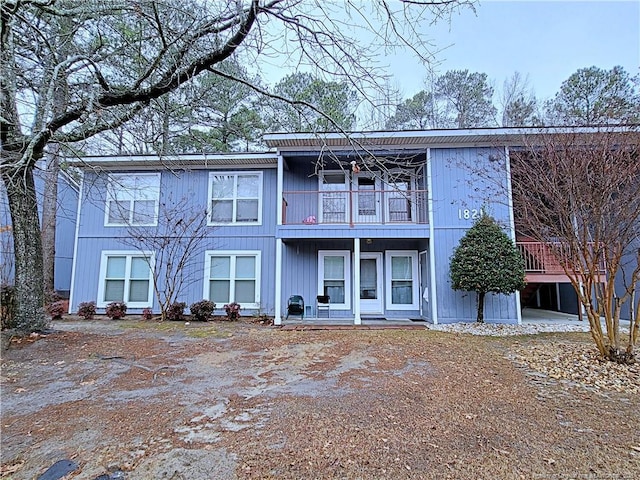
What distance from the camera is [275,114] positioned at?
5.78 m

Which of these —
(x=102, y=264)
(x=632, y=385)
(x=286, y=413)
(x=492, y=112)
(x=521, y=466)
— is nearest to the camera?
(x=521, y=466)

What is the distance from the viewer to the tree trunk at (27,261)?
6512mm

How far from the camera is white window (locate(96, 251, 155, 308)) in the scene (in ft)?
35.4

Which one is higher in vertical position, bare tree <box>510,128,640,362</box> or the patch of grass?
bare tree <box>510,128,640,362</box>

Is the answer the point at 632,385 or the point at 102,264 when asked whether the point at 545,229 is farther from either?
the point at 102,264

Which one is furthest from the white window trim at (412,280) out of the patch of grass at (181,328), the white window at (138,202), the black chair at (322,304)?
the white window at (138,202)

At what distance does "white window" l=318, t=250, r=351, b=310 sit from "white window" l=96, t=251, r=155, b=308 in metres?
5.30

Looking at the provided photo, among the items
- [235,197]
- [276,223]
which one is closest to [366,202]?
[276,223]

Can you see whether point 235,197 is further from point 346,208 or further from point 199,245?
point 346,208

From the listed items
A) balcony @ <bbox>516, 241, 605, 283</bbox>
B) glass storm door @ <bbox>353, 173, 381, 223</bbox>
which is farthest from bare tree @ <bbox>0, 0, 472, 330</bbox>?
balcony @ <bbox>516, 241, 605, 283</bbox>

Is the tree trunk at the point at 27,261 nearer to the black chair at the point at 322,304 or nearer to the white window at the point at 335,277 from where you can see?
the black chair at the point at 322,304

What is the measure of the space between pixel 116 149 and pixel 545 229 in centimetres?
836

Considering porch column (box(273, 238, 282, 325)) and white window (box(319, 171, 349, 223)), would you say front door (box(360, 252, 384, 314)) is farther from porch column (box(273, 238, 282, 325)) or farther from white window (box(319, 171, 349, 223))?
porch column (box(273, 238, 282, 325))

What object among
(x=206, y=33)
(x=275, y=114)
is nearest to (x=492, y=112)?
(x=275, y=114)
